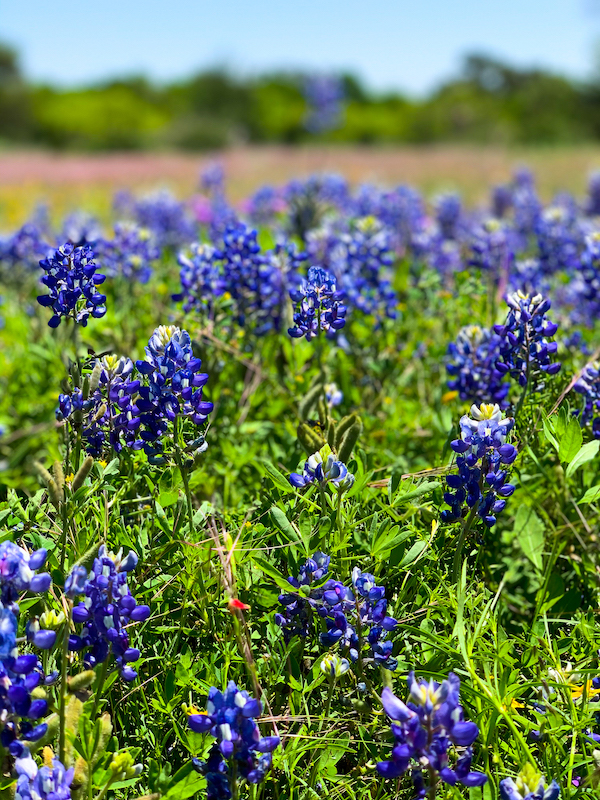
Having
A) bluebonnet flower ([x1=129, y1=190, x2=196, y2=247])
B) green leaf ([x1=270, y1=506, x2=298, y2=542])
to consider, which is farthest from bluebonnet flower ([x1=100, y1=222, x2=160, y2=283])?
green leaf ([x1=270, y1=506, x2=298, y2=542])

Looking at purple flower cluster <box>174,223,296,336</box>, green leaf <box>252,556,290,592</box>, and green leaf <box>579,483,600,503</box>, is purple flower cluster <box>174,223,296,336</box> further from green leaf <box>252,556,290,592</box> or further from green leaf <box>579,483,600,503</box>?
green leaf <box>579,483,600,503</box>

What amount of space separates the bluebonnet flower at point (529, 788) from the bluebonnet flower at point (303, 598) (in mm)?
505

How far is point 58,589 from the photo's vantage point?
5.60 feet

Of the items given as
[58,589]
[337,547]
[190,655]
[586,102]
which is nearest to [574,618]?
[337,547]

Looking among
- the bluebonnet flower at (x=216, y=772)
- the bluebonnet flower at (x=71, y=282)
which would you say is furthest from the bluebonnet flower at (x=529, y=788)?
the bluebonnet flower at (x=71, y=282)

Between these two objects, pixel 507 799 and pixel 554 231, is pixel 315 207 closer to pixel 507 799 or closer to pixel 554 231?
pixel 554 231

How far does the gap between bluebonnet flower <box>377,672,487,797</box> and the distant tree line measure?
37587 millimetres

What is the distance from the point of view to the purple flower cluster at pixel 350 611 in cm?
157

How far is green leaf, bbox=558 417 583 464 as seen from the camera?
184 centimetres

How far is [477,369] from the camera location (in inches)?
98.0

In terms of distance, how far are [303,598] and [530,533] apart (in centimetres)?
81

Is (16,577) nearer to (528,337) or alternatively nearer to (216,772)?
(216,772)

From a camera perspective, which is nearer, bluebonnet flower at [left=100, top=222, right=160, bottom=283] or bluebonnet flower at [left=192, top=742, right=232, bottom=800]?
bluebonnet flower at [left=192, top=742, right=232, bottom=800]

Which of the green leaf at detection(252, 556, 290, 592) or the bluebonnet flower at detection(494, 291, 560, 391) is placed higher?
the bluebonnet flower at detection(494, 291, 560, 391)
